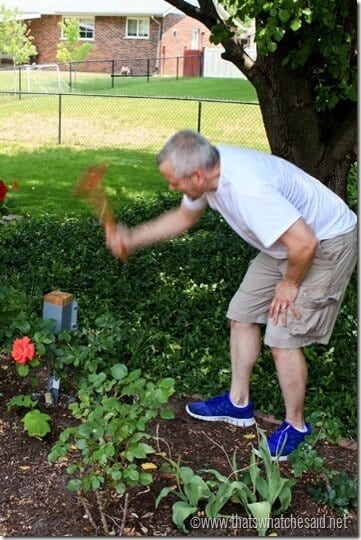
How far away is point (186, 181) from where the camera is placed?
9.60 ft

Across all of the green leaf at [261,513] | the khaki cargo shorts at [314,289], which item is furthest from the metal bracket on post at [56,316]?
the green leaf at [261,513]

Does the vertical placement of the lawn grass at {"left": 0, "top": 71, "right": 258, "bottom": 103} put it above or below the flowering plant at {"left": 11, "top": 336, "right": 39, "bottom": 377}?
A: below

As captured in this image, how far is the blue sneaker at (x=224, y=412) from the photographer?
361 cm

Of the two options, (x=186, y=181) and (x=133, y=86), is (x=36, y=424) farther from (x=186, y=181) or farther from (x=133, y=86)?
(x=133, y=86)

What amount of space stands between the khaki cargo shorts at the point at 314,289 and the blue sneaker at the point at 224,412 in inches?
20.5

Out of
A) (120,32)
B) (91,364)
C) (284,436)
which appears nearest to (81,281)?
(91,364)

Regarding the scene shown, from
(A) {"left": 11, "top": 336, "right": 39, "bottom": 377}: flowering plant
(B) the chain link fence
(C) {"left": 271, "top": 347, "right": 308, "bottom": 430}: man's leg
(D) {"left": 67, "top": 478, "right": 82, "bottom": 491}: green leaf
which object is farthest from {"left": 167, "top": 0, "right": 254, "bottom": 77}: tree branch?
(B) the chain link fence

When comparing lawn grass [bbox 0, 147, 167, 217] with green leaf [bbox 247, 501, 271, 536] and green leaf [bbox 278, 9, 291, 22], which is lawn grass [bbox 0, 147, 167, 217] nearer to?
green leaf [bbox 278, 9, 291, 22]

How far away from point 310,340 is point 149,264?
2.47 meters

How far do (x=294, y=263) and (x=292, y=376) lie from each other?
1.92 feet

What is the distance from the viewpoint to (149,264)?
559cm

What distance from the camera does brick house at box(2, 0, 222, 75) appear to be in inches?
1496

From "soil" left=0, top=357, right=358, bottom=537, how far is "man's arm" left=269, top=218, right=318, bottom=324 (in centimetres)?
67

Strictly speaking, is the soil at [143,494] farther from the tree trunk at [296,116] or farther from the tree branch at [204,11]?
the tree branch at [204,11]
